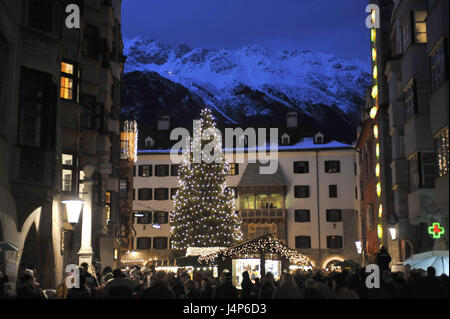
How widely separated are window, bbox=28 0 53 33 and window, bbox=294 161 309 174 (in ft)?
197

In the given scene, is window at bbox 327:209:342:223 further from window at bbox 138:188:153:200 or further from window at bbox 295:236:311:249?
window at bbox 138:188:153:200

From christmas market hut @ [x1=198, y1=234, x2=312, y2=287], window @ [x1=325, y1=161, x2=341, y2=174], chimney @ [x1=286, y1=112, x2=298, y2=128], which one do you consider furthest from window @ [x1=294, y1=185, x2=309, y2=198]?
christmas market hut @ [x1=198, y1=234, x2=312, y2=287]

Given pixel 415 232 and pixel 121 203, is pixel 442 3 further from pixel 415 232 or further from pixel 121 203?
pixel 121 203

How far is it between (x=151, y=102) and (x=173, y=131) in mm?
103228

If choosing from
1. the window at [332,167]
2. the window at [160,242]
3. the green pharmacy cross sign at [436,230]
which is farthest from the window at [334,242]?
the green pharmacy cross sign at [436,230]

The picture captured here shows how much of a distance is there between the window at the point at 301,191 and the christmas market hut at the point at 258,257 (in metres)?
42.2

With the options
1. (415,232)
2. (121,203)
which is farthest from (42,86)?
(121,203)

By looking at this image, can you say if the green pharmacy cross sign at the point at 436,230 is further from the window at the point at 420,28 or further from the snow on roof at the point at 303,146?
the snow on roof at the point at 303,146

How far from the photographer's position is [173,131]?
89000 millimetres

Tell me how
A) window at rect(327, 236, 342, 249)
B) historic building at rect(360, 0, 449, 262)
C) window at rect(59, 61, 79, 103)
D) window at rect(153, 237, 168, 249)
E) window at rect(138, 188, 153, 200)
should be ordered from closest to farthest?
historic building at rect(360, 0, 449, 262)
window at rect(59, 61, 79, 103)
window at rect(327, 236, 342, 249)
window at rect(153, 237, 168, 249)
window at rect(138, 188, 153, 200)

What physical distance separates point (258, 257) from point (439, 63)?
16.9 m

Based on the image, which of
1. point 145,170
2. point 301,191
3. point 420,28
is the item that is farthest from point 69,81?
point 145,170

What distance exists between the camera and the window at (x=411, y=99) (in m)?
28.8

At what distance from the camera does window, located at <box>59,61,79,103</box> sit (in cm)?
2844
